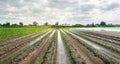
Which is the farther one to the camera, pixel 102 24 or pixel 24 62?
pixel 102 24

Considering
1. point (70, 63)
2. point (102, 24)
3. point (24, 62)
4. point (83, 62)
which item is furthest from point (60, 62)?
point (102, 24)

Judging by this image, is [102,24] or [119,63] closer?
[119,63]

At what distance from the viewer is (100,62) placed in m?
10.8

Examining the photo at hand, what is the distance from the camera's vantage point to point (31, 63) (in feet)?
34.0

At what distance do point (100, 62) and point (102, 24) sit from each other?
516ft

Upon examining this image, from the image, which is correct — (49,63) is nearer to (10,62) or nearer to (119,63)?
(10,62)

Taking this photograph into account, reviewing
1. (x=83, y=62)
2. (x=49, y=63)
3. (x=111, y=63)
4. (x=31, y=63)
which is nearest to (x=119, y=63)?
(x=111, y=63)

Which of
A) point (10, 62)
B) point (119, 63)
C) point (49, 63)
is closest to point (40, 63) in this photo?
point (49, 63)

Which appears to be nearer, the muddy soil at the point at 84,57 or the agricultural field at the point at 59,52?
the muddy soil at the point at 84,57

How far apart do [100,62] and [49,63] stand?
309 centimetres

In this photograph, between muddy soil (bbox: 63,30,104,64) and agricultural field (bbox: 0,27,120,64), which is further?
agricultural field (bbox: 0,27,120,64)

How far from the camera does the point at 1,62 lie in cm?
1066

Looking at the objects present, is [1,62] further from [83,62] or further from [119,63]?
[119,63]

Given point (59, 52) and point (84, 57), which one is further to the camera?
point (59, 52)
